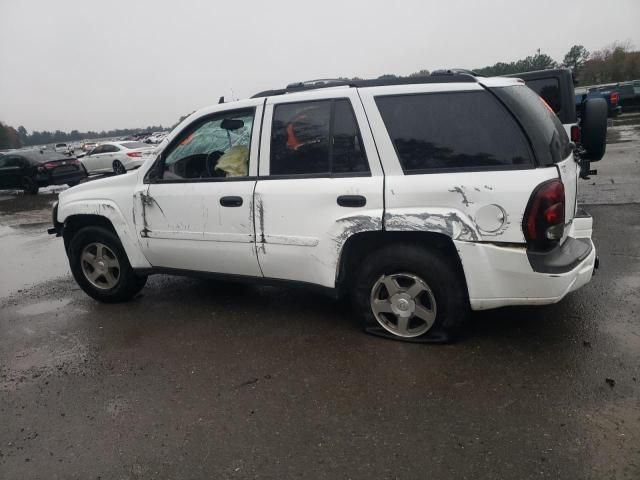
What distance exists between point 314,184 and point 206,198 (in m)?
1.00

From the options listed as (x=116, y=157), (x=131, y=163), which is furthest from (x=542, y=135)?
(x=116, y=157)

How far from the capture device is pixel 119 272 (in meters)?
4.71

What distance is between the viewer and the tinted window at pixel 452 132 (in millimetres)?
3053

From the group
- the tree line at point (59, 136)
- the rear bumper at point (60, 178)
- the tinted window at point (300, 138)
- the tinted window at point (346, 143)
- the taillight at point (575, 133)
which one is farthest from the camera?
the tree line at point (59, 136)

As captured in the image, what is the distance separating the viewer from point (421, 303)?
11.3ft

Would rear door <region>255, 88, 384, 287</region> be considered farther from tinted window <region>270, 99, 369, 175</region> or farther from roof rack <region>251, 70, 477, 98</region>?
roof rack <region>251, 70, 477, 98</region>

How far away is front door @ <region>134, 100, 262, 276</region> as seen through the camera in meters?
3.81

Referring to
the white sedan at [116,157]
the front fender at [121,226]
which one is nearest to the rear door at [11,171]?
the white sedan at [116,157]

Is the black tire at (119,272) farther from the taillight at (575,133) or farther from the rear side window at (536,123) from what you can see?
the taillight at (575,133)

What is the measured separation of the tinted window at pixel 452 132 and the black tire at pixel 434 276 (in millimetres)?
589

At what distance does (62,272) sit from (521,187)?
5753 millimetres

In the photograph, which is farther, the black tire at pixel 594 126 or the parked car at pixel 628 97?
the parked car at pixel 628 97

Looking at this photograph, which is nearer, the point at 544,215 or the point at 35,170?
the point at 544,215

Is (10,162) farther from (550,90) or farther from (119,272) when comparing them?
(550,90)
